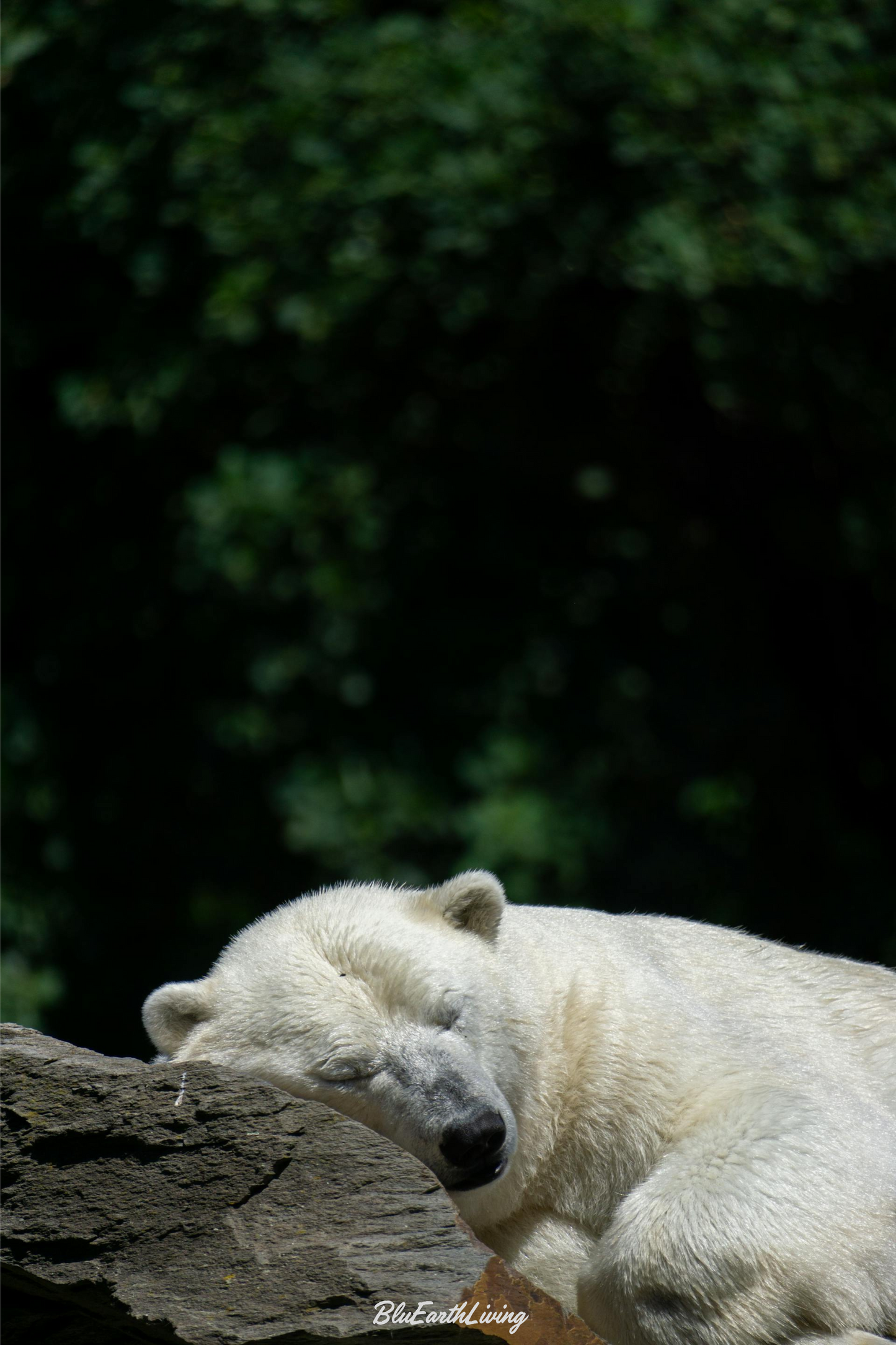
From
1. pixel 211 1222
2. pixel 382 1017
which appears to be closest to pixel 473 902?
pixel 382 1017

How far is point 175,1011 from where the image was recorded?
273 centimetres

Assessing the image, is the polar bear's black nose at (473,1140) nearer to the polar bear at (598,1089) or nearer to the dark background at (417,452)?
the polar bear at (598,1089)

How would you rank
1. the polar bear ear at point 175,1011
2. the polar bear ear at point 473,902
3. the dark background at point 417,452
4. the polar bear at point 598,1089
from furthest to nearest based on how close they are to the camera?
the dark background at point 417,452 → the polar bear ear at point 473,902 → the polar bear ear at point 175,1011 → the polar bear at point 598,1089

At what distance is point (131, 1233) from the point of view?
→ 224 centimetres

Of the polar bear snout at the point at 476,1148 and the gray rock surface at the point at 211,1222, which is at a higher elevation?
the gray rock surface at the point at 211,1222

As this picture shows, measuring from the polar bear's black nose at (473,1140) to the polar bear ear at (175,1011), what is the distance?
1.80ft

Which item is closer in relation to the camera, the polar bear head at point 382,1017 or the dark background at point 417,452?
the polar bear head at point 382,1017

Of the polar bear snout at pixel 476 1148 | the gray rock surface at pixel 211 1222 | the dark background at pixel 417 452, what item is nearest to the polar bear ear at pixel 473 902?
the polar bear snout at pixel 476 1148

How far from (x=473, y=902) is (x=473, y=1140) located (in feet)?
1.69

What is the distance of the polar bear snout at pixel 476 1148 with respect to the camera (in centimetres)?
244

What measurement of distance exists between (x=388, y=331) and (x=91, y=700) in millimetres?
1838

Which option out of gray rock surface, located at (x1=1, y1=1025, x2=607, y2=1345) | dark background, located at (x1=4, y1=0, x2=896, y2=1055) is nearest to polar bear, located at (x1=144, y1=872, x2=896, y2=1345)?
gray rock surface, located at (x1=1, y1=1025, x2=607, y2=1345)

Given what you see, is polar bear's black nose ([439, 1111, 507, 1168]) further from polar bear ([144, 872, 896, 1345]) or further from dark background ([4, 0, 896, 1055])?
dark background ([4, 0, 896, 1055])

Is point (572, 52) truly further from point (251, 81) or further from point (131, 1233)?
point (131, 1233)
